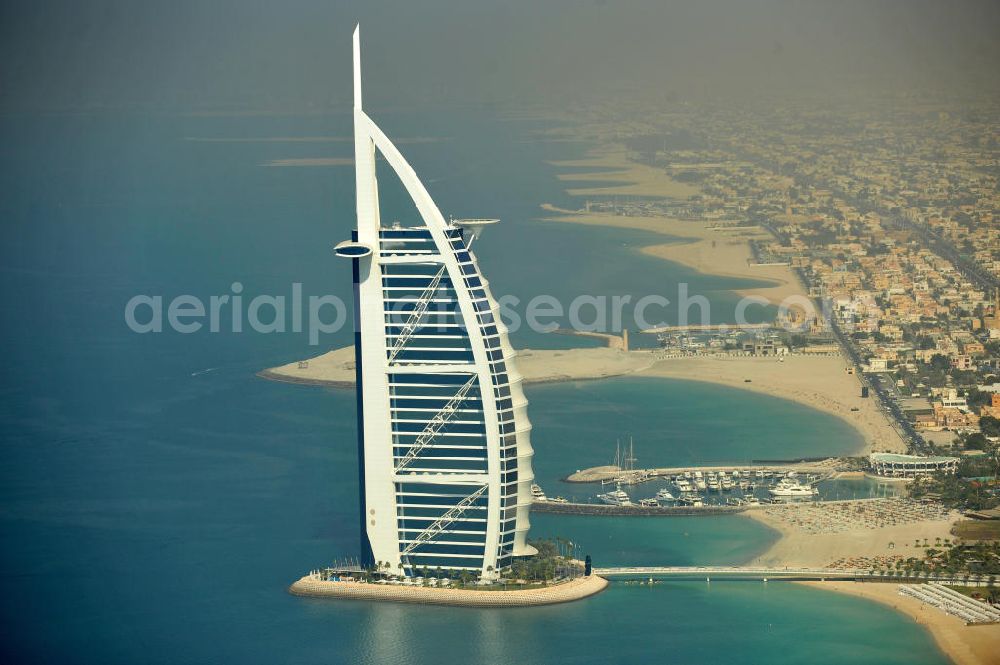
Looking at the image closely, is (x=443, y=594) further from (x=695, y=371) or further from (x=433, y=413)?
(x=695, y=371)

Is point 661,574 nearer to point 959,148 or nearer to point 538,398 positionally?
point 538,398

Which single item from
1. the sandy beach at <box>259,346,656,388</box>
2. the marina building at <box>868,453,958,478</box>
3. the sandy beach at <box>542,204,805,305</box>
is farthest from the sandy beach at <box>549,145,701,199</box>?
the marina building at <box>868,453,958,478</box>

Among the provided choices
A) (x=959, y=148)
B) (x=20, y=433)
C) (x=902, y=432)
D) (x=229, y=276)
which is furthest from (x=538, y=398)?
(x=959, y=148)

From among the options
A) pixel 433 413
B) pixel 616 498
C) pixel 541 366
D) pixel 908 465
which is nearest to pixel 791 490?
pixel 908 465

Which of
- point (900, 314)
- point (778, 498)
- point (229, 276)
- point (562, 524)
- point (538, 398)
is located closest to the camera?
point (562, 524)

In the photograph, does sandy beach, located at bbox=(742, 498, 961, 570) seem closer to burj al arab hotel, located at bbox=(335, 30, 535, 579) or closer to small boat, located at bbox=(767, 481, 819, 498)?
small boat, located at bbox=(767, 481, 819, 498)

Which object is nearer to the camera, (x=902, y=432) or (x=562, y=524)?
(x=562, y=524)
